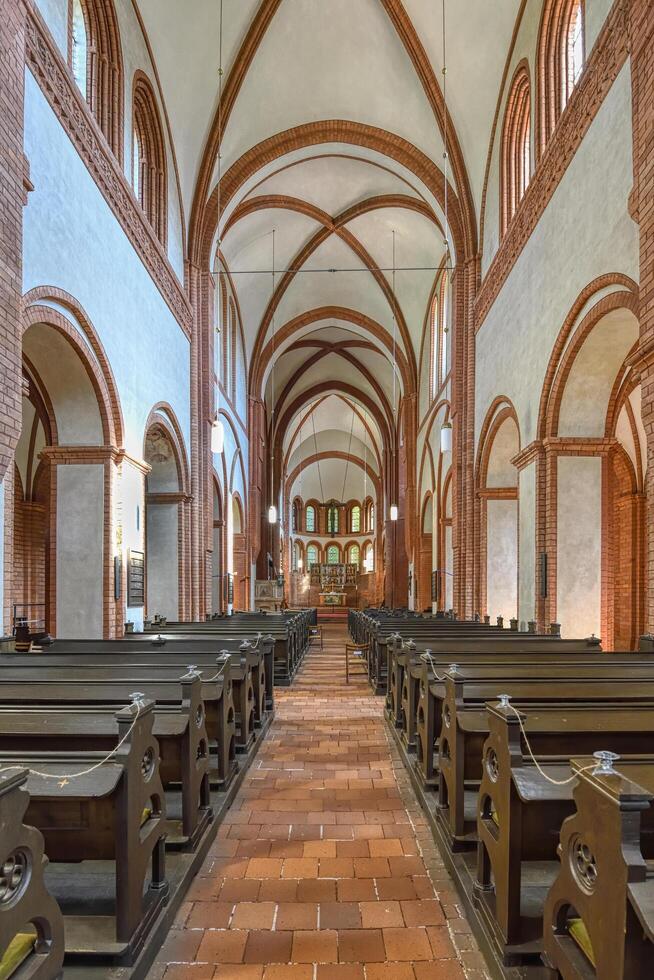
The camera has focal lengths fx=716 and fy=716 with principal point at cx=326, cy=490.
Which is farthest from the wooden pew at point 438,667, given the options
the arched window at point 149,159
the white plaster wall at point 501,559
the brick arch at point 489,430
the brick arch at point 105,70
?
the arched window at point 149,159

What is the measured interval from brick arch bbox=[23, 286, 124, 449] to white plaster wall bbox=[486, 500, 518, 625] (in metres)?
7.23

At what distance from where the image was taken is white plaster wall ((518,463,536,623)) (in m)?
9.94

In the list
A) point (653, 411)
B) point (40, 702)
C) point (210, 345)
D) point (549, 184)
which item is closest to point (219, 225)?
point (210, 345)

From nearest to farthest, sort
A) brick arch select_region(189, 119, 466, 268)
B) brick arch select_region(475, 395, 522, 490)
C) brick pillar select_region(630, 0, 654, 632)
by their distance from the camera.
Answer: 1. brick pillar select_region(630, 0, 654, 632)
2. brick arch select_region(475, 395, 522, 490)
3. brick arch select_region(189, 119, 466, 268)

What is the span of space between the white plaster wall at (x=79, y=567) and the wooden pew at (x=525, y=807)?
7201mm

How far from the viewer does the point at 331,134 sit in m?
15.4

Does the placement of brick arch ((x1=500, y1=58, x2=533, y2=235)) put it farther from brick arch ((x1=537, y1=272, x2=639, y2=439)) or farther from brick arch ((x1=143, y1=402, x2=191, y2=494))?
brick arch ((x1=143, y1=402, x2=191, y2=494))

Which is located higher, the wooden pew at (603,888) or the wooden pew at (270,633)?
the wooden pew at (603,888)

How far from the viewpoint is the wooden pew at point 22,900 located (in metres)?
1.97

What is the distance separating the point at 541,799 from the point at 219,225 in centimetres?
1511

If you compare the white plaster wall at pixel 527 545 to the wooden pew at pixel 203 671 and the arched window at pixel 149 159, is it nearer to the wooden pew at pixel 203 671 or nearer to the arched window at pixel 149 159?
the wooden pew at pixel 203 671

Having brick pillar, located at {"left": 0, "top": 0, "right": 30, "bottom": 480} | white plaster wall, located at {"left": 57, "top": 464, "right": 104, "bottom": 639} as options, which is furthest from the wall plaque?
→ brick pillar, located at {"left": 0, "top": 0, "right": 30, "bottom": 480}

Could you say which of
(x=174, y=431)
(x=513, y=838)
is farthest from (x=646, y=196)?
(x=174, y=431)

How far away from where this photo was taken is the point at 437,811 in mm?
4496
